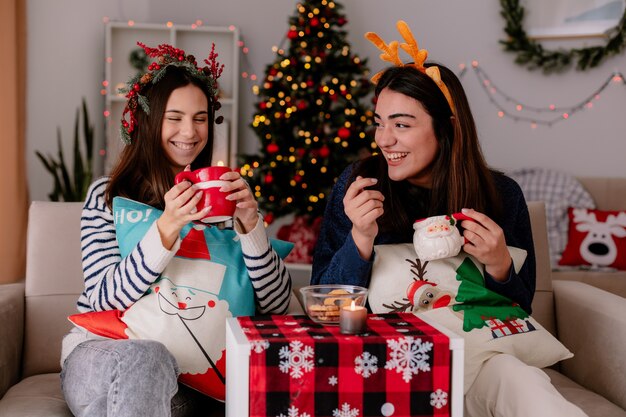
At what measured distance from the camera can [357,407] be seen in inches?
46.7

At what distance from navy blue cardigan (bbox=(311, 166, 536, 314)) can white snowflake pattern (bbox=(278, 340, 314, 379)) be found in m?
0.52

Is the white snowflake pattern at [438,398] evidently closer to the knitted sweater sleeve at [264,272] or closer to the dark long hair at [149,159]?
the knitted sweater sleeve at [264,272]

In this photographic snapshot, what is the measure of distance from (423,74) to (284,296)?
25.6 inches

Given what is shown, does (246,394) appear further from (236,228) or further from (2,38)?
(2,38)

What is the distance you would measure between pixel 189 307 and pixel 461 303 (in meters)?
0.59

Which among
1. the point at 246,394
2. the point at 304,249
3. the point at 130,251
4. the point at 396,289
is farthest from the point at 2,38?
the point at 246,394

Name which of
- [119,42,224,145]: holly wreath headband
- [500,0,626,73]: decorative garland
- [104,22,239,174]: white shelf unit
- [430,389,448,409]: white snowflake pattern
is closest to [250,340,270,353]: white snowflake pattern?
[430,389,448,409]: white snowflake pattern

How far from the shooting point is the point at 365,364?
118cm

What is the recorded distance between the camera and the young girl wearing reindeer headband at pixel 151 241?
1.38m

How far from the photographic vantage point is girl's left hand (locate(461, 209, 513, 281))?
1595mm

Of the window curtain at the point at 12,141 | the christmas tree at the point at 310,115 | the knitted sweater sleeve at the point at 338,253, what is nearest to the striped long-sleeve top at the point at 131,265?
the knitted sweater sleeve at the point at 338,253

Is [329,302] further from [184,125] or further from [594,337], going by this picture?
[594,337]

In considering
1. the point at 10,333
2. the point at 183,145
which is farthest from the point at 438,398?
the point at 10,333

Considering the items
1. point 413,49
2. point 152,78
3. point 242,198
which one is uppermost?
point 413,49
